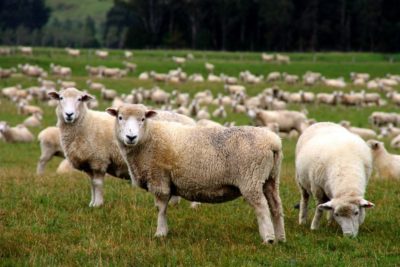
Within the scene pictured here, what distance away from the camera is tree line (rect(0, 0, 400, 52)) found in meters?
69.8

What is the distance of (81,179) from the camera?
1464cm

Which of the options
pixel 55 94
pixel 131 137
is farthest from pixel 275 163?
pixel 55 94

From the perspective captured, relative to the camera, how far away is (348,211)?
342 inches

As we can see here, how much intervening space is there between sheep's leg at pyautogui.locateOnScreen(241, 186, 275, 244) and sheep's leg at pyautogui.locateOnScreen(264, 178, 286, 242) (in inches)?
8.5

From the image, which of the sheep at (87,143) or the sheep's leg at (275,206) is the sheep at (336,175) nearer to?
the sheep's leg at (275,206)

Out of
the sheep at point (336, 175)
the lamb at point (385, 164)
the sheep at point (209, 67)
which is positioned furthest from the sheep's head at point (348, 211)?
the sheep at point (209, 67)

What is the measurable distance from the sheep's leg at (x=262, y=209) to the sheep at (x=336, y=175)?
0.97 meters

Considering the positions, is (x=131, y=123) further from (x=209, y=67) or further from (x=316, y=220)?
(x=209, y=67)

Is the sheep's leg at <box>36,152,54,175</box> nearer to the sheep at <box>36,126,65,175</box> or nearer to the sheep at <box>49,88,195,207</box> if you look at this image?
the sheep at <box>36,126,65,175</box>

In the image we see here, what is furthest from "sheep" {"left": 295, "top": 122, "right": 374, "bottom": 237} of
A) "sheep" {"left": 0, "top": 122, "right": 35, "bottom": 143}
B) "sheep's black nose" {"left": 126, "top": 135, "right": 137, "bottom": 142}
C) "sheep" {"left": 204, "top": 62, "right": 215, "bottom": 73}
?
"sheep" {"left": 204, "top": 62, "right": 215, "bottom": 73}

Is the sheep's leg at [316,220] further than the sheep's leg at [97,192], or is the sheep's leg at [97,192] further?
the sheep's leg at [97,192]

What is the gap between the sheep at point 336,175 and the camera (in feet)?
28.8

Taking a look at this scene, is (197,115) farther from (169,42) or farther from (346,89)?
(169,42)

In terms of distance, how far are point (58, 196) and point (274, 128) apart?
16.0 metres
